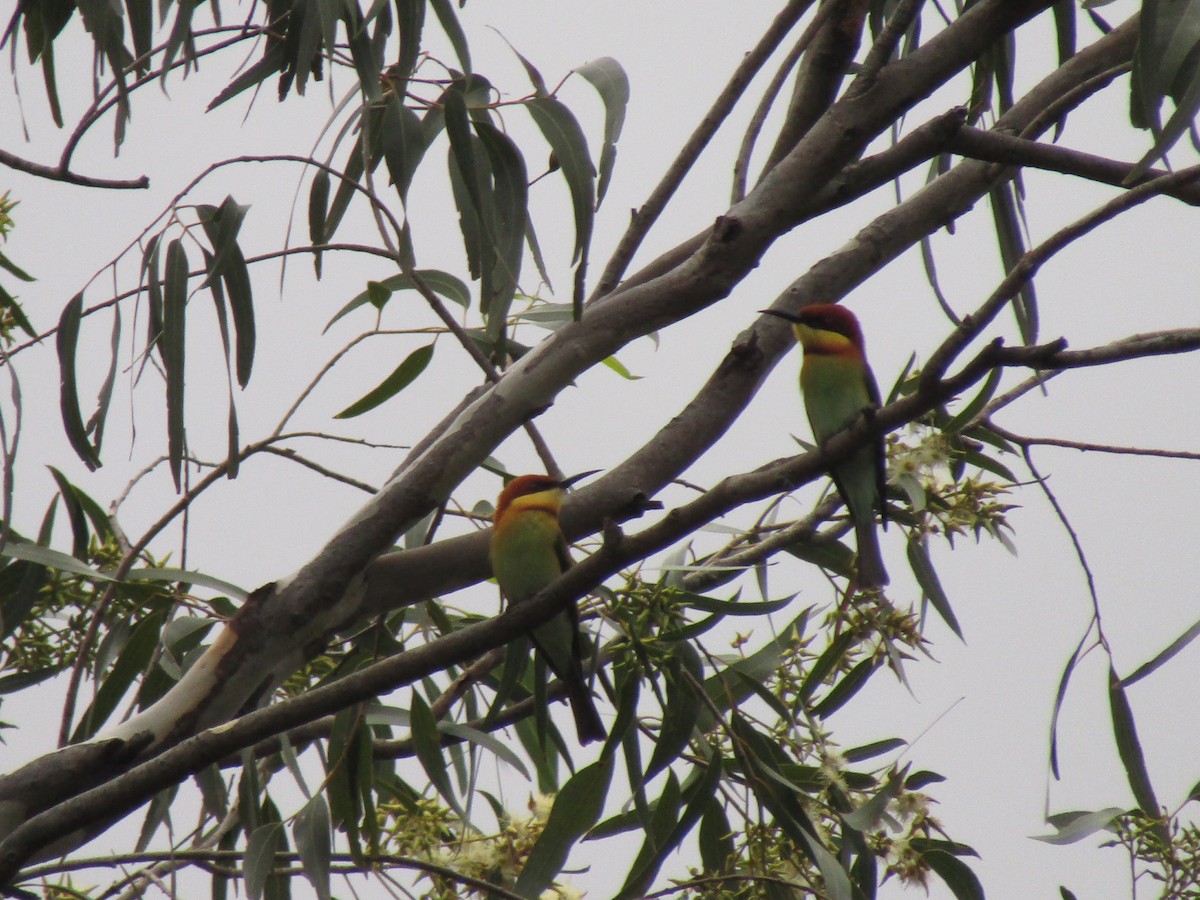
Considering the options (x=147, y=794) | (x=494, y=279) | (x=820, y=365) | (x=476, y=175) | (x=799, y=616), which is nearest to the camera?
(x=147, y=794)

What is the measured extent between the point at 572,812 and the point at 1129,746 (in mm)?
910

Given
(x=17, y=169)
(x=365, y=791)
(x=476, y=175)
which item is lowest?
(x=365, y=791)

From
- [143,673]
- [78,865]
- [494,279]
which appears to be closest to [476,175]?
[494,279]

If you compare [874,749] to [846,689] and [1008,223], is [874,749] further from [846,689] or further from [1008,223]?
[1008,223]

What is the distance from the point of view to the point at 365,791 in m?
1.97

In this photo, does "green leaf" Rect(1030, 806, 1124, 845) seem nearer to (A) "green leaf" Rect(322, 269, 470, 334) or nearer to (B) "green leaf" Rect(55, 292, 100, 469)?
(A) "green leaf" Rect(322, 269, 470, 334)

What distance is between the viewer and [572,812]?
1.93m

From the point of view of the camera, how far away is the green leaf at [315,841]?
1949 mm

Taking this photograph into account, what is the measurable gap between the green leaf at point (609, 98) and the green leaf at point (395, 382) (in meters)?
0.62

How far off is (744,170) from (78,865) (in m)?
1.75

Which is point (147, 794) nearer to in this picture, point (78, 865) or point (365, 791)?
point (365, 791)

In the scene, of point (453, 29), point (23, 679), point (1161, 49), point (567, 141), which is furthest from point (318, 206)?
point (1161, 49)

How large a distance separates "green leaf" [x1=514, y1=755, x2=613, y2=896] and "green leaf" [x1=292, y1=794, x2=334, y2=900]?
329mm

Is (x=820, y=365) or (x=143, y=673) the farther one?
(x=820, y=365)
